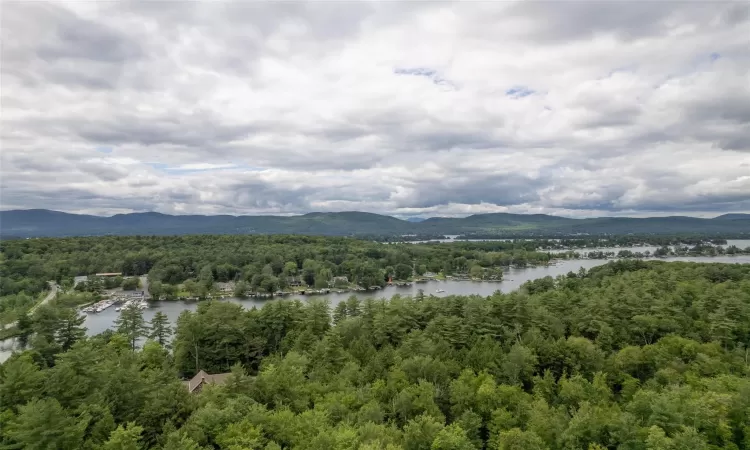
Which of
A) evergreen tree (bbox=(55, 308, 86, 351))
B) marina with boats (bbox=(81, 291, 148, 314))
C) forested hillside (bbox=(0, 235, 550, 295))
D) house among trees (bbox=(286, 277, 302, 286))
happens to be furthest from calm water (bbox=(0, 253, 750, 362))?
evergreen tree (bbox=(55, 308, 86, 351))

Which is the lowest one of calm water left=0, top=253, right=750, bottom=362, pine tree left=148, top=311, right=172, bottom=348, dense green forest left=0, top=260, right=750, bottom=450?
calm water left=0, top=253, right=750, bottom=362

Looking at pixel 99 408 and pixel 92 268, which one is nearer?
pixel 99 408

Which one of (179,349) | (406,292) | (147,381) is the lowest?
(406,292)

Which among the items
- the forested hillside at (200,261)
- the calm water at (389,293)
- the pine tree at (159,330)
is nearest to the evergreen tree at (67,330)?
the pine tree at (159,330)

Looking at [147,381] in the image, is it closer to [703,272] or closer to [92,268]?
[703,272]

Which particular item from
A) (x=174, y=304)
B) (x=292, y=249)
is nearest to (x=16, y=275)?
(x=174, y=304)

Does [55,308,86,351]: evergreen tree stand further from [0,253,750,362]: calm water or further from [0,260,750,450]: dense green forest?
[0,253,750,362]: calm water

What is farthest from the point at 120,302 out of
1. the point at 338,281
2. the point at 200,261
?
the point at 338,281

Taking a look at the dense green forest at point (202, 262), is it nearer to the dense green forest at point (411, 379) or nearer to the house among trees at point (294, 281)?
the house among trees at point (294, 281)

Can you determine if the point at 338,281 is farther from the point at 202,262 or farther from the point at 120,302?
the point at 120,302
